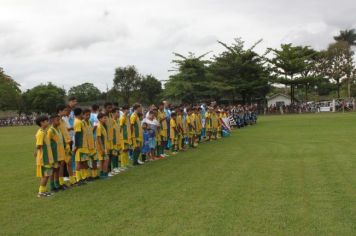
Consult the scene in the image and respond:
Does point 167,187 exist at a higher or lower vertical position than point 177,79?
lower

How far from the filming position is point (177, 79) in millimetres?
53250

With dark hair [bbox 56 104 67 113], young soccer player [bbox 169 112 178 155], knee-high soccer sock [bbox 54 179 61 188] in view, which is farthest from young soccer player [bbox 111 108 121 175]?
young soccer player [bbox 169 112 178 155]

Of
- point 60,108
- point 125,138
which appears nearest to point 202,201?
point 60,108

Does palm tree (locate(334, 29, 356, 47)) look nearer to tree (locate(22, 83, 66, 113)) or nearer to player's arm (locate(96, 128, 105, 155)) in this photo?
tree (locate(22, 83, 66, 113))

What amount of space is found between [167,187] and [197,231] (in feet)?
9.90

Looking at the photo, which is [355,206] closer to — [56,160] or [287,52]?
[56,160]

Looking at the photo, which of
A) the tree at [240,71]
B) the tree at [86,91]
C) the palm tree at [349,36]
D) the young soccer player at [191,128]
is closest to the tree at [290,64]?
the tree at [240,71]

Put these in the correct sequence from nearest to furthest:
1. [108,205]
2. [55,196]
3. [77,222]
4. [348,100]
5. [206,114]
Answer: [77,222] < [108,205] < [55,196] < [206,114] < [348,100]

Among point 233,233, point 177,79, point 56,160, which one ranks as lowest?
point 233,233

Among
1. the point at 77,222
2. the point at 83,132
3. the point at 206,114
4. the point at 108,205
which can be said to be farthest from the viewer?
the point at 206,114

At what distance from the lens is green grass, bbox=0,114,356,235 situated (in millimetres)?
5926

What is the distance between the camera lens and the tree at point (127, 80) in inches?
2990

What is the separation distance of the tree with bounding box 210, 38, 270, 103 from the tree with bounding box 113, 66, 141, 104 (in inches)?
985

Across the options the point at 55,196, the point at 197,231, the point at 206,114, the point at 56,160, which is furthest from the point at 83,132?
the point at 206,114
